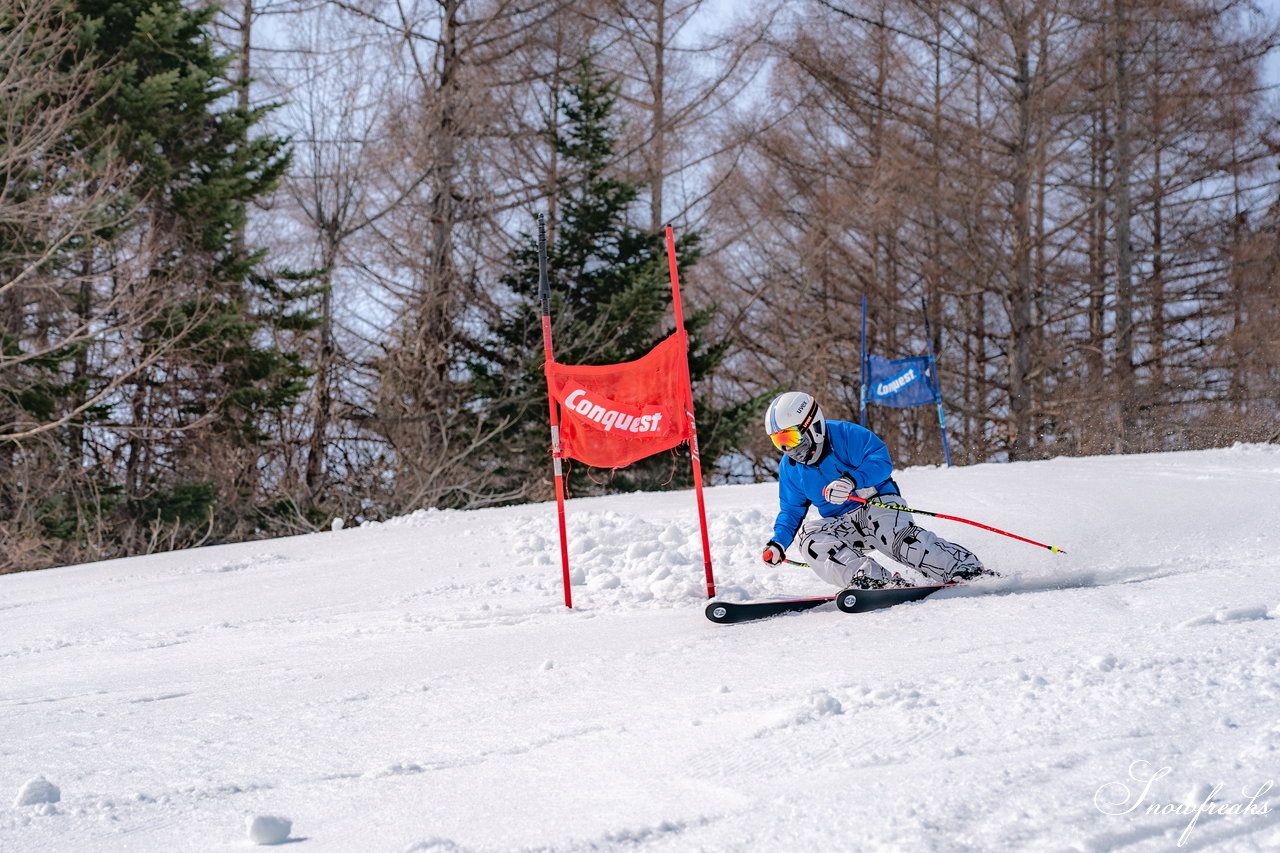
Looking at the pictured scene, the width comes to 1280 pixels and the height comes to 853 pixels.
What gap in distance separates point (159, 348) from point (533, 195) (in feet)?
22.8

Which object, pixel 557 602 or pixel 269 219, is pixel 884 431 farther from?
pixel 557 602

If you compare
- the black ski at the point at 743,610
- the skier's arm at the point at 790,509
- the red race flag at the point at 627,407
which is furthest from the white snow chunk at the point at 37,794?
the skier's arm at the point at 790,509

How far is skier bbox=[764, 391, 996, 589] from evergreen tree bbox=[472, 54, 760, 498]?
9.72m

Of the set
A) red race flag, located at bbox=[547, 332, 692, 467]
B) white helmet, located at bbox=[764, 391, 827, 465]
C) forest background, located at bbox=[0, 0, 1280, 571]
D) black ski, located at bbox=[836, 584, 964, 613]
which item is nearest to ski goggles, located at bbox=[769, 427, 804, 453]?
white helmet, located at bbox=[764, 391, 827, 465]

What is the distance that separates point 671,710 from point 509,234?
47.9 feet

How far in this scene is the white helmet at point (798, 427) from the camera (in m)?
5.14

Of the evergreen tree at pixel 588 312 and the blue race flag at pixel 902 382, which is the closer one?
the blue race flag at pixel 902 382

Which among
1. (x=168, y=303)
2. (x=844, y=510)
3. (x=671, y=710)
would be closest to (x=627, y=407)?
(x=844, y=510)

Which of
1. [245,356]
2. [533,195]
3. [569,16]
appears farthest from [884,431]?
[245,356]

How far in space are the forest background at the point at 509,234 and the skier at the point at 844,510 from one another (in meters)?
7.59

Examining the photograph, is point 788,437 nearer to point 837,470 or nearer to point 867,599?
point 837,470

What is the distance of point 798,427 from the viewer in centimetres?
515

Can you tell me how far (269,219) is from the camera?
747 inches

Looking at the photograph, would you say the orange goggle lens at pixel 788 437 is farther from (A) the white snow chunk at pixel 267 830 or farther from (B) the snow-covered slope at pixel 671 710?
(A) the white snow chunk at pixel 267 830
